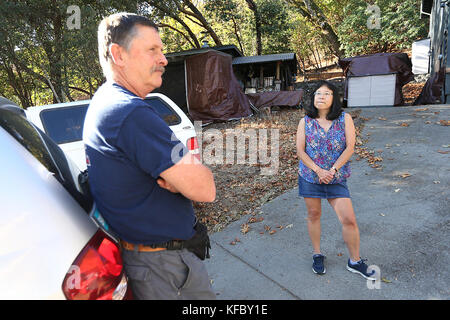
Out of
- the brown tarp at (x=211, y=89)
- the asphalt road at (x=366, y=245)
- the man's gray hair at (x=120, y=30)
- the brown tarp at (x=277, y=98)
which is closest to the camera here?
the man's gray hair at (x=120, y=30)

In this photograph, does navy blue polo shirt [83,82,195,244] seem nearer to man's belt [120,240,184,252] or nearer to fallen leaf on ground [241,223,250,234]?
man's belt [120,240,184,252]

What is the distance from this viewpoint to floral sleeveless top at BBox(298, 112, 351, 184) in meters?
2.69

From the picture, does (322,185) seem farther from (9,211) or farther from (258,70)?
(258,70)

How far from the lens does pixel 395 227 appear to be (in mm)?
3432

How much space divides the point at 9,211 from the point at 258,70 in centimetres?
1669

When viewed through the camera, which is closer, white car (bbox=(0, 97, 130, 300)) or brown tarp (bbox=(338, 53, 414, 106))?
white car (bbox=(0, 97, 130, 300))

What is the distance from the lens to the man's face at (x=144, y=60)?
1282 mm

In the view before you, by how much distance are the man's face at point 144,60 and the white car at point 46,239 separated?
0.55 meters

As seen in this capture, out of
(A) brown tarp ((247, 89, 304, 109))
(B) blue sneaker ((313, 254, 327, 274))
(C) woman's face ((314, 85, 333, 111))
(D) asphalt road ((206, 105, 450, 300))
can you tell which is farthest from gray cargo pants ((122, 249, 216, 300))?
(A) brown tarp ((247, 89, 304, 109))

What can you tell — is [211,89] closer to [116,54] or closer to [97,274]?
[116,54]

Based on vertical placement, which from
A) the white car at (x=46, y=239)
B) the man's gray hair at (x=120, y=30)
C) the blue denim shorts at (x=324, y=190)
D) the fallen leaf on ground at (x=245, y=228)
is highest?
the man's gray hair at (x=120, y=30)

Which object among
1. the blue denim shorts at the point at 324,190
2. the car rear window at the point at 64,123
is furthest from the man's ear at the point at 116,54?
the car rear window at the point at 64,123

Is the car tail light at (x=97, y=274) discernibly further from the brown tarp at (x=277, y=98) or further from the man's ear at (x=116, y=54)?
the brown tarp at (x=277, y=98)

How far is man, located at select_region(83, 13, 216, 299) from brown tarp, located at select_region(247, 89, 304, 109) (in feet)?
37.1
